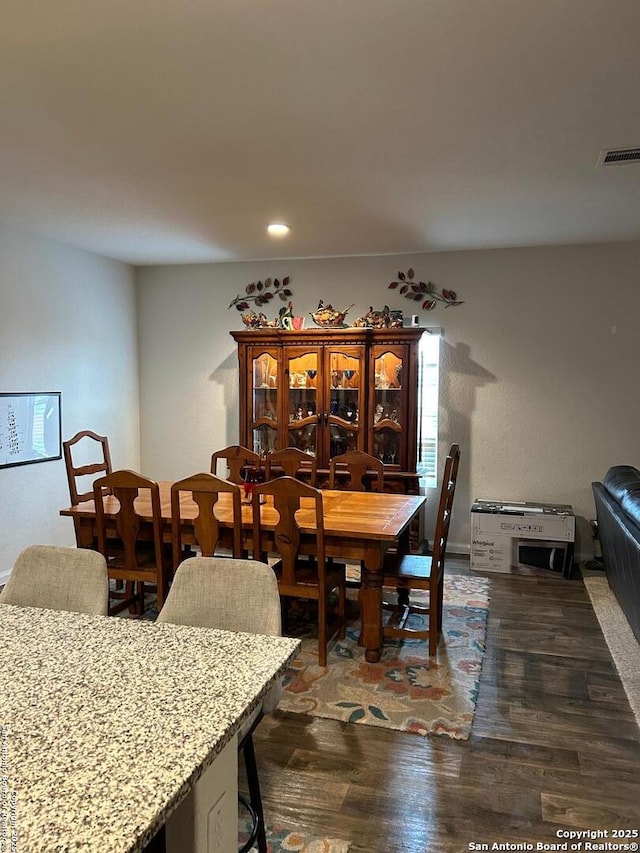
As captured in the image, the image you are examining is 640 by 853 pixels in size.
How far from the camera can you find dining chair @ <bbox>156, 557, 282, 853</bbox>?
5.86 ft

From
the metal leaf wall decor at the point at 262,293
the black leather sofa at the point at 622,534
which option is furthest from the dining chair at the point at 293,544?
the metal leaf wall decor at the point at 262,293

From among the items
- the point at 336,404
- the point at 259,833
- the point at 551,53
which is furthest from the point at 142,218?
the point at 259,833

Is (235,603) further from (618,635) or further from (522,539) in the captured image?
(522,539)

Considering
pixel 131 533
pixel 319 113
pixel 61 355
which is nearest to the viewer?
pixel 319 113

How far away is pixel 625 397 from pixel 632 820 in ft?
11.6

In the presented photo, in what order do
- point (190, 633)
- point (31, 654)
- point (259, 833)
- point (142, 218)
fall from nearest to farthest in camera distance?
point (31, 654)
point (190, 633)
point (259, 833)
point (142, 218)

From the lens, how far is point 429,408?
5.34 m

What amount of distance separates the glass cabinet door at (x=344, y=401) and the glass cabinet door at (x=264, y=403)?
1.58 ft

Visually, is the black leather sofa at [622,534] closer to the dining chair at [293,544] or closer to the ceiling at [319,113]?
the dining chair at [293,544]

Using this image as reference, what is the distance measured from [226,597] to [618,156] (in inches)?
108

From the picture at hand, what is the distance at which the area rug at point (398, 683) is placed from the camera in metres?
2.65

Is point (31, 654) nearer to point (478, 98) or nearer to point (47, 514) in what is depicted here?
point (478, 98)

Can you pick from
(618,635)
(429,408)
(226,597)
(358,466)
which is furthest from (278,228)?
(618,635)

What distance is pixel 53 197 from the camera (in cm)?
366
